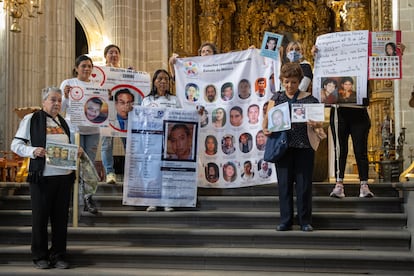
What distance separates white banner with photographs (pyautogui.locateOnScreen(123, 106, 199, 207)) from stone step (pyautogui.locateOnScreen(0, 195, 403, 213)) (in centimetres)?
25

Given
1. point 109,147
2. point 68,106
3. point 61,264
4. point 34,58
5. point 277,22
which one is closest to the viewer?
point 61,264

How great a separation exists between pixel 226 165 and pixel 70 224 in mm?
1945

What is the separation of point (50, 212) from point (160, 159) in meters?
1.56

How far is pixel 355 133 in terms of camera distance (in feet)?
22.1

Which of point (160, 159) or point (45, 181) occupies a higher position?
point (160, 159)

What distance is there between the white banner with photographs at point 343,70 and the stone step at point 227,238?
154cm

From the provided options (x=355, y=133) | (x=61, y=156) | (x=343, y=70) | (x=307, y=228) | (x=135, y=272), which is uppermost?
(x=343, y=70)

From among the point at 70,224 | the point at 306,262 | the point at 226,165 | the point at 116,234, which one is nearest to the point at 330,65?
the point at 226,165

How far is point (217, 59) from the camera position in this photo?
7.27 m

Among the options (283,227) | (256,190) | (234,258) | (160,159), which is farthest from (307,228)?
(160,159)

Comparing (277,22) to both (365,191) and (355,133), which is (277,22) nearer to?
(355,133)

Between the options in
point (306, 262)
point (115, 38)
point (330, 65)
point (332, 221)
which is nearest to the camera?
point (306, 262)

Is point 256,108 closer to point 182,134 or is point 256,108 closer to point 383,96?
point 182,134

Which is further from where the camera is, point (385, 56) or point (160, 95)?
point (160, 95)
